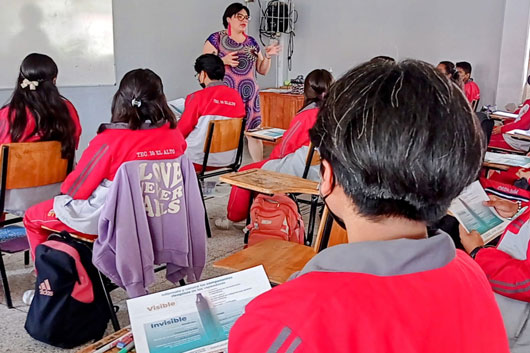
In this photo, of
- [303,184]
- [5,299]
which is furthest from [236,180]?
[5,299]

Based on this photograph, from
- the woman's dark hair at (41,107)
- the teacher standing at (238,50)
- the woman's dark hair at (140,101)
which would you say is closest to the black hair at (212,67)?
the teacher standing at (238,50)

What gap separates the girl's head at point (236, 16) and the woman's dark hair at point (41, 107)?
2.11 m

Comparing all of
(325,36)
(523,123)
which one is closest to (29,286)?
(523,123)

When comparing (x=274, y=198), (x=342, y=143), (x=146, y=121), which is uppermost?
(x=342, y=143)

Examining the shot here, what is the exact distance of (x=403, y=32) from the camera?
22.1 ft

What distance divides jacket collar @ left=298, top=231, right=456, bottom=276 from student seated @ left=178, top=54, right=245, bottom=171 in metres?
2.93

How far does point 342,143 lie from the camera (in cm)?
64

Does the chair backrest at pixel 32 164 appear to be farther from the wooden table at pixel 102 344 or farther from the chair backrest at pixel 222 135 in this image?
the wooden table at pixel 102 344

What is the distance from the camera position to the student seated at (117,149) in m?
2.14

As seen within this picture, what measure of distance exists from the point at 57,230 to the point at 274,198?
1271 mm

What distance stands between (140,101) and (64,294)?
0.84 m

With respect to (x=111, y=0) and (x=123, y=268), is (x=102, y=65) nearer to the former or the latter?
(x=111, y=0)

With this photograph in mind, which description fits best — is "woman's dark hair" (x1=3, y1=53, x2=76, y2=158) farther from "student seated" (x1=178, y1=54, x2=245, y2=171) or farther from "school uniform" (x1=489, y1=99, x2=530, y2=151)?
"school uniform" (x1=489, y1=99, x2=530, y2=151)

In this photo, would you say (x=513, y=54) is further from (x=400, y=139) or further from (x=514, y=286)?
(x=400, y=139)
